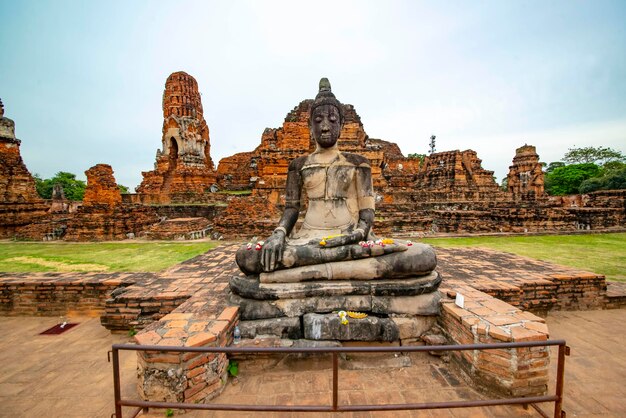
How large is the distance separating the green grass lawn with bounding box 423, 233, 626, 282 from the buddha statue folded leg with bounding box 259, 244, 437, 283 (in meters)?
4.96

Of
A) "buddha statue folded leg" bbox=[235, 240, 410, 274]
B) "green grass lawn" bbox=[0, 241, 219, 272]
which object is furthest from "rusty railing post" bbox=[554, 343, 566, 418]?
"green grass lawn" bbox=[0, 241, 219, 272]

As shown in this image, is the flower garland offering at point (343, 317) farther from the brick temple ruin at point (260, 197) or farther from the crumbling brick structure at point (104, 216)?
the crumbling brick structure at point (104, 216)

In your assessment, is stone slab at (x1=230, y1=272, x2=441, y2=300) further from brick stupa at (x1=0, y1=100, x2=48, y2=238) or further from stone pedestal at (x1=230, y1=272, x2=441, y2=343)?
brick stupa at (x1=0, y1=100, x2=48, y2=238)

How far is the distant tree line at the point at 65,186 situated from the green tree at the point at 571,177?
6009cm

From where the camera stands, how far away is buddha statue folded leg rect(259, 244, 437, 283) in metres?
3.39

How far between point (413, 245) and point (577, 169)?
48.7m

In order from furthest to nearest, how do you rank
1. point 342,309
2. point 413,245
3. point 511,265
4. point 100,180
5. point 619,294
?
point 100,180
point 511,265
point 619,294
point 413,245
point 342,309

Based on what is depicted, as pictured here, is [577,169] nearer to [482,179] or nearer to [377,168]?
[482,179]

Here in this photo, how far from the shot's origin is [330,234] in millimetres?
4031

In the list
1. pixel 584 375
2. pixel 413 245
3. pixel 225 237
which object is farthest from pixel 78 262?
pixel 584 375

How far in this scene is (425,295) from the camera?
3492 millimetres

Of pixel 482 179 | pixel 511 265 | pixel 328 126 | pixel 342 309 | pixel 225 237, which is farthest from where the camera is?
pixel 482 179

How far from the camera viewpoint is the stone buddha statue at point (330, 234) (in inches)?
134

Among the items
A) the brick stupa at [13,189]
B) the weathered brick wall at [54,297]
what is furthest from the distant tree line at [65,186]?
the weathered brick wall at [54,297]
